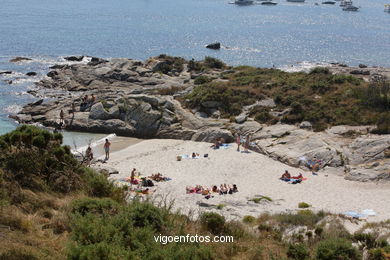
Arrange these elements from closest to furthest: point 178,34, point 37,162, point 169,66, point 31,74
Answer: point 37,162, point 169,66, point 31,74, point 178,34

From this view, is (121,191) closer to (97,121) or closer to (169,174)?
(169,174)

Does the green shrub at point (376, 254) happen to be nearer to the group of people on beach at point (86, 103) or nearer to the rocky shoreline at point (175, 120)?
the rocky shoreline at point (175, 120)

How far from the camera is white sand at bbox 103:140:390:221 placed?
2351 cm

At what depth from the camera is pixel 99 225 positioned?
12.4 meters

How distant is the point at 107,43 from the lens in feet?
295

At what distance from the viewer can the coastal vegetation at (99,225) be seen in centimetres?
1166

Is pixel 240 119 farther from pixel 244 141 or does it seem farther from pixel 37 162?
pixel 37 162

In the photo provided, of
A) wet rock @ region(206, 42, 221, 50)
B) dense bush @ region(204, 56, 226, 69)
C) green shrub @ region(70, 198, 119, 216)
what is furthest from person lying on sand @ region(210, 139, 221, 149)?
wet rock @ region(206, 42, 221, 50)

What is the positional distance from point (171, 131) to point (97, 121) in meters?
7.14

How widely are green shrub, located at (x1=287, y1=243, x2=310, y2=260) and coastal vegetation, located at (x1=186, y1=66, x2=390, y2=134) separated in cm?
2164

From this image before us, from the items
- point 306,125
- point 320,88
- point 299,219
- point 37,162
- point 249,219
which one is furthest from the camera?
point 320,88

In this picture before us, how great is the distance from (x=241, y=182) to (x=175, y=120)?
1258cm

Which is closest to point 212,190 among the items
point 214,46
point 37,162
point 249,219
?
point 249,219

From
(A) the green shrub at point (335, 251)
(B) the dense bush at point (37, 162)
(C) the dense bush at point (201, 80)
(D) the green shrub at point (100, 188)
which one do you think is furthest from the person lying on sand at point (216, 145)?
(A) the green shrub at point (335, 251)
